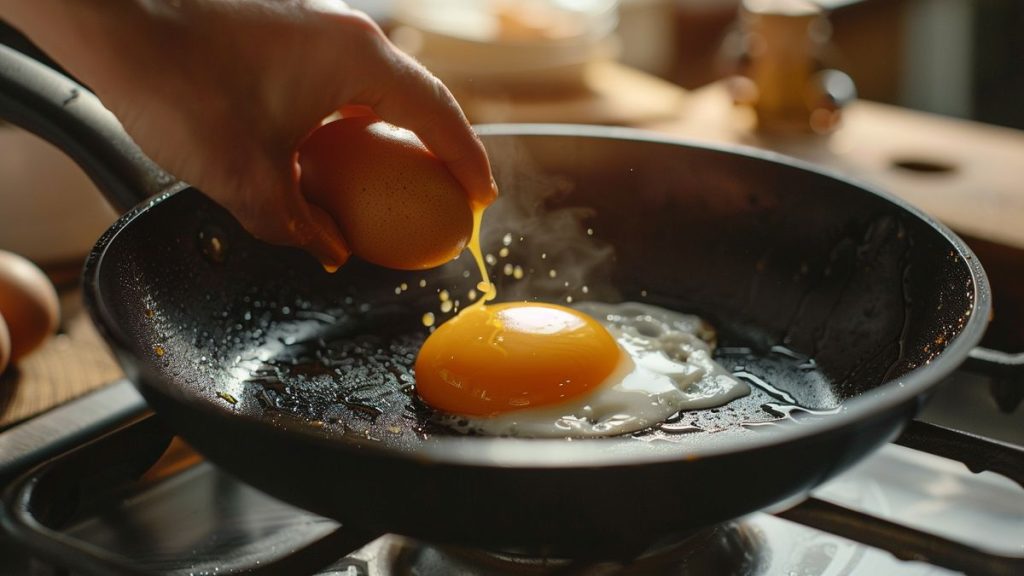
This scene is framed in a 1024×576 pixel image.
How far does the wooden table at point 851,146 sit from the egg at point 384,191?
481 mm

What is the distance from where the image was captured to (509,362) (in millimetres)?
961

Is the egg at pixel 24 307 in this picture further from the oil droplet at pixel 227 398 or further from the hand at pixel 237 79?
the hand at pixel 237 79

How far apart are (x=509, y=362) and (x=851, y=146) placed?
3.84ft

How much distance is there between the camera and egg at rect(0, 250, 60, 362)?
47.6 inches

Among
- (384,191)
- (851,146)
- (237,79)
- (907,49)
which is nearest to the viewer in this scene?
(237,79)

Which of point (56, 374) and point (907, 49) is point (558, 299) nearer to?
point (56, 374)

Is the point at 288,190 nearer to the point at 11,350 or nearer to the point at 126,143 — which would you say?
the point at 126,143

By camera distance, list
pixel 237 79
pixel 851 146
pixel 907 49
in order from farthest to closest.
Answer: pixel 907 49 → pixel 851 146 → pixel 237 79

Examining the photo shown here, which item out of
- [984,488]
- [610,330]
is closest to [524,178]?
[610,330]

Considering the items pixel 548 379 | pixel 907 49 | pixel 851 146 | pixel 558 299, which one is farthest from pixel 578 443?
pixel 907 49

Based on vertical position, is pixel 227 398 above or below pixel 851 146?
below

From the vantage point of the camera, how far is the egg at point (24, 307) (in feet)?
3.97

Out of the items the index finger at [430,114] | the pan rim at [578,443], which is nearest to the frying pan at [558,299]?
the pan rim at [578,443]

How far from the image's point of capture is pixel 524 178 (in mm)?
1235
